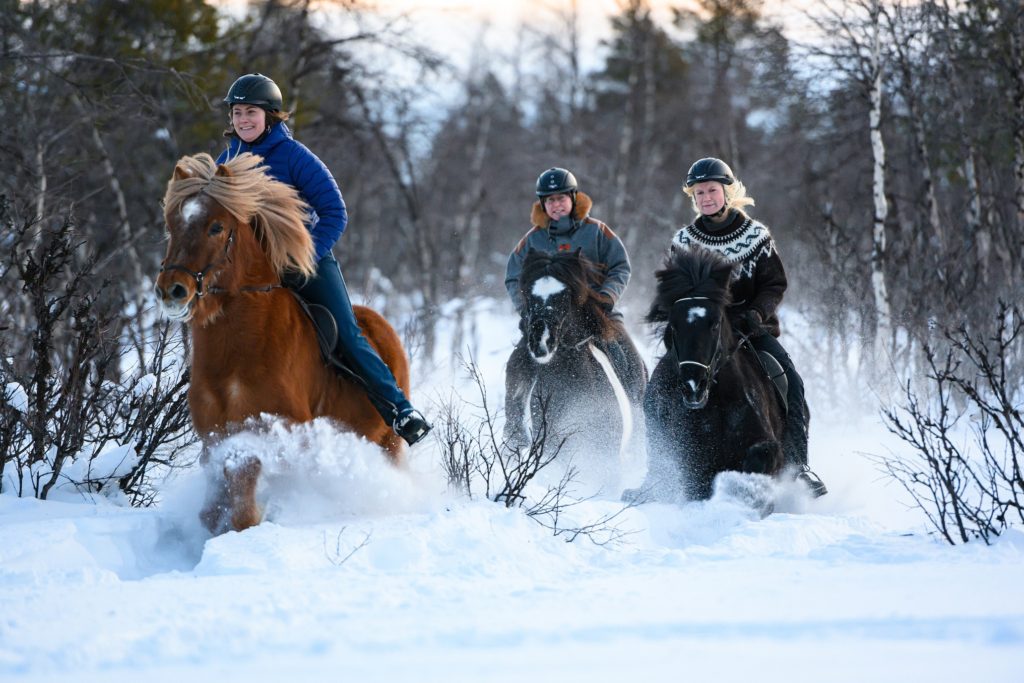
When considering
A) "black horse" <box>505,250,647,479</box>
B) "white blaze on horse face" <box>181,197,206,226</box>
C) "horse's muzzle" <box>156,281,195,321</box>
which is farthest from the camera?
"black horse" <box>505,250,647,479</box>

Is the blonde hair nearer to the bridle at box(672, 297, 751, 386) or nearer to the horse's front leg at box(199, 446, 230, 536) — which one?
the bridle at box(672, 297, 751, 386)

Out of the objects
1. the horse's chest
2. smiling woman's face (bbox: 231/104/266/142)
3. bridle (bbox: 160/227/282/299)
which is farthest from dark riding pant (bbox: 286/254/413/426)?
smiling woman's face (bbox: 231/104/266/142)

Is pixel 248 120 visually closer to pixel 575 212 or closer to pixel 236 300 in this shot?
pixel 236 300

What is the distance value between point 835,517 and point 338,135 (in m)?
12.8

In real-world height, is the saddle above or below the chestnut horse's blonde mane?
below

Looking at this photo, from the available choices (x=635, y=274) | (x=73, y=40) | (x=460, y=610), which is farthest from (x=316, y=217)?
(x=635, y=274)

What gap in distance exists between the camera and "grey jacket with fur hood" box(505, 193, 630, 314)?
795 centimetres

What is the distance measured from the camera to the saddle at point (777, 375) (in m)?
6.71

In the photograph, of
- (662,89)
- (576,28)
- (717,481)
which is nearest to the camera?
(717,481)

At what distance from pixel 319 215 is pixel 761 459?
304 centimetres

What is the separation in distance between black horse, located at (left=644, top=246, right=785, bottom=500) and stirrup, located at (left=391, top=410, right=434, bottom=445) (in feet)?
5.49

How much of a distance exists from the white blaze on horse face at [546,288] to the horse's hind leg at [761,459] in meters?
1.84

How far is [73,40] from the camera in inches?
530

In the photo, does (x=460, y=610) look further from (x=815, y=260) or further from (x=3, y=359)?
(x=815, y=260)
